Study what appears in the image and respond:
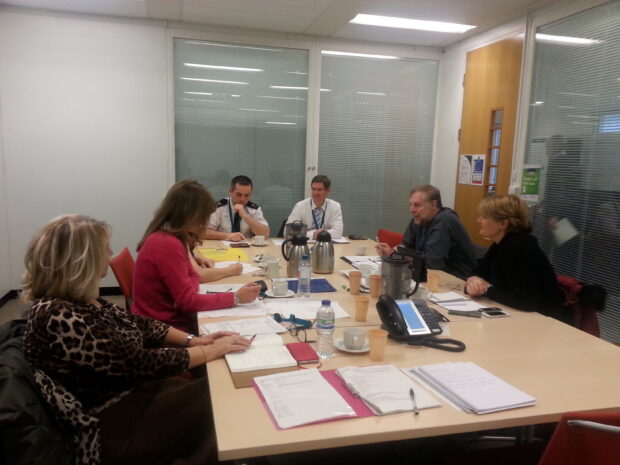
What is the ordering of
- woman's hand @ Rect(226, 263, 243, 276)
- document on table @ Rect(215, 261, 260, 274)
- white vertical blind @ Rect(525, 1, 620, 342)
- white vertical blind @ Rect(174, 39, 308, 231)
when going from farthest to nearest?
white vertical blind @ Rect(174, 39, 308, 231), white vertical blind @ Rect(525, 1, 620, 342), document on table @ Rect(215, 261, 260, 274), woman's hand @ Rect(226, 263, 243, 276)

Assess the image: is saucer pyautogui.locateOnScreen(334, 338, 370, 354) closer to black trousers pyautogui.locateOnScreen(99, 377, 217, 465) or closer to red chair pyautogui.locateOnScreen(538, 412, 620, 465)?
black trousers pyautogui.locateOnScreen(99, 377, 217, 465)

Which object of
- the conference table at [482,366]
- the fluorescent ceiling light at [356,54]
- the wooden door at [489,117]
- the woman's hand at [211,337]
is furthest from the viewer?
the fluorescent ceiling light at [356,54]

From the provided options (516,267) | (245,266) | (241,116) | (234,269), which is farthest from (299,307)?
(241,116)

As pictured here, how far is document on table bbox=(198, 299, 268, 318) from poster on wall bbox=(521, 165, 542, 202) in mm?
2922

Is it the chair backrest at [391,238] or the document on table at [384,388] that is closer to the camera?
the document on table at [384,388]

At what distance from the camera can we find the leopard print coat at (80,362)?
1333 millimetres

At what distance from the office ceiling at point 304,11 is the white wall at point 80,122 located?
10.8 inches

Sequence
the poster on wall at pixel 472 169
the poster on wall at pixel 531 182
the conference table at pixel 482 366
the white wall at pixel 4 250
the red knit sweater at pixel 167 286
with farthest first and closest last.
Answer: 1. the poster on wall at pixel 472 169
2. the white wall at pixel 4 250
3. the poster on wall at pixel 531 182
4. the red knit sweater at pixel 167 286
5. the conference table at pixel 482 366

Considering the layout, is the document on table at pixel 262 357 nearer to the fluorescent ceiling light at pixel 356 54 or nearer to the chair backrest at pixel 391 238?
the chair backrest at pixel 391 238

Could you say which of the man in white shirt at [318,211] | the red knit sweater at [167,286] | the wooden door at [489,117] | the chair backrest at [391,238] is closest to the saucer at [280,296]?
the red knit sweater at [167,286]

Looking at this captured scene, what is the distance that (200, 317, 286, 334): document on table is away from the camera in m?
1.80

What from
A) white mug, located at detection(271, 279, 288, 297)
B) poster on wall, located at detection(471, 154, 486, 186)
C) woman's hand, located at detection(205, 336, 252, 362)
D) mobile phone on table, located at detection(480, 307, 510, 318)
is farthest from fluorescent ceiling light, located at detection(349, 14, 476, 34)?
woman's hand, located at detection(205, 336, 252, 362)

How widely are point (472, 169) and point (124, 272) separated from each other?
3.66m

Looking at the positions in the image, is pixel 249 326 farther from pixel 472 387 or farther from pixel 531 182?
pixel 531 182
